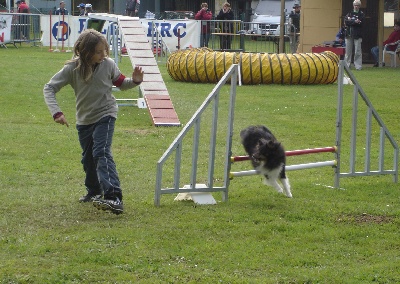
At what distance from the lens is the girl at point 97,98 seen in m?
6.77

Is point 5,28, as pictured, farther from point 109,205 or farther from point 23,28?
point 109,205

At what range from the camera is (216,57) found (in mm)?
19422

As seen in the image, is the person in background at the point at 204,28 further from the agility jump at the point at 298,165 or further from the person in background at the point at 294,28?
the agility jump at the point at 298,165

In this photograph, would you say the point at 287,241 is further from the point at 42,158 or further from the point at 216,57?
the point at 216,57

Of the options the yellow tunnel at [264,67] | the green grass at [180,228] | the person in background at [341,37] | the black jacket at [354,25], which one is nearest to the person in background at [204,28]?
the person in background at [341,37]

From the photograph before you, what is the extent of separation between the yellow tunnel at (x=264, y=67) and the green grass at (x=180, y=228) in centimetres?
788

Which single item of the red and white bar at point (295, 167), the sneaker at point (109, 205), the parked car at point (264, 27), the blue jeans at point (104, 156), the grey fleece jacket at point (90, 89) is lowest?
the sneaker at point (109, 205)

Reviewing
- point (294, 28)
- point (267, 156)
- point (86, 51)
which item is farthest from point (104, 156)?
point (294, 28)

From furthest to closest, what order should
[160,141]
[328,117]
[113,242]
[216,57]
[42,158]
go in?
[216,57], [328,117], [160,141], [42,158], [113,242]

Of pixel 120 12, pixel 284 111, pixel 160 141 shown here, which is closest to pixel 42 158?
pixel 160 141

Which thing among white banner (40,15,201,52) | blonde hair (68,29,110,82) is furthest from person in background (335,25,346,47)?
blonde hair (68,29,110,82)

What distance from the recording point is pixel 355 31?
25.2 metres

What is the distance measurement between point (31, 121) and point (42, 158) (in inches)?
142

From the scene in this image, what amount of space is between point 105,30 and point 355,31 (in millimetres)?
9506
